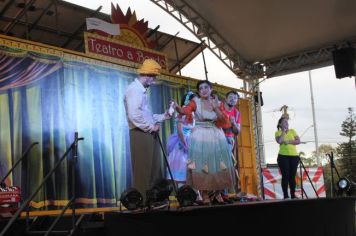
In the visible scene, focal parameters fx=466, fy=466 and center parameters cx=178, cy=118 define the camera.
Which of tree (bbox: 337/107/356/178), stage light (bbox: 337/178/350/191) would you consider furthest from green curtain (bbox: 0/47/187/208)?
tree (bbox: 337/107/356/178)

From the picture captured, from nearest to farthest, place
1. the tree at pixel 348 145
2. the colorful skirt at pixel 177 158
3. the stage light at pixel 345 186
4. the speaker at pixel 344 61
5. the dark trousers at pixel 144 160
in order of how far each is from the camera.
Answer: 1. the dark trousers at pixel 144 160
2. the colorful skirt at pixel 177 158
3. the stage light at pixel 345 186
4. the speaker at pixel 344 61
5. the tree at pixel 348 145

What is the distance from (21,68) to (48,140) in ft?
3.24

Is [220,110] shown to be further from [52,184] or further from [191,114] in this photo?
[52,184]

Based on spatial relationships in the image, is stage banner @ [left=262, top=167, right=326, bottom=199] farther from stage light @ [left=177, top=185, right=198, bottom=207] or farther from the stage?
stage light @ [left=177, top=185, right=198, bottom=207]

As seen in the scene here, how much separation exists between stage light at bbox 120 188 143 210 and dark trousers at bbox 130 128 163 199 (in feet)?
0.93

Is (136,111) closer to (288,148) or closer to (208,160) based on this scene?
(208,160)

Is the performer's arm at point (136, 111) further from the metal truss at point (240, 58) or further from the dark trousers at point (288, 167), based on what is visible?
the metal truss at point (240, 58)

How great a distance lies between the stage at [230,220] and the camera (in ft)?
Answer: 13.0

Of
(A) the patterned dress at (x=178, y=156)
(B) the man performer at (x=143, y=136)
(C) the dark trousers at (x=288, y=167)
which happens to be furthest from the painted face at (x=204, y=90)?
(C) the dark trousers at (x=288, y=167)

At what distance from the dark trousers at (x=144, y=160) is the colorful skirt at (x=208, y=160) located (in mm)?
572

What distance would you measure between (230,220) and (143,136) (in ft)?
3.83

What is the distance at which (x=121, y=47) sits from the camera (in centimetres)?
711

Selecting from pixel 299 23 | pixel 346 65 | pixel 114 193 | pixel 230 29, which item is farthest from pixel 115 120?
pixel 346 65

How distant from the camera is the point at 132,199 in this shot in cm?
408
